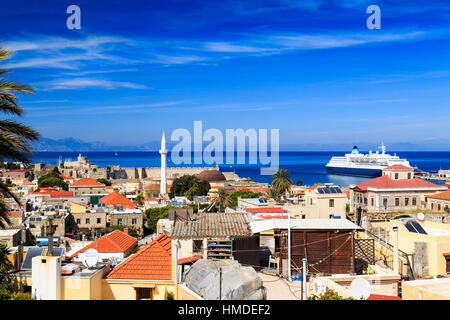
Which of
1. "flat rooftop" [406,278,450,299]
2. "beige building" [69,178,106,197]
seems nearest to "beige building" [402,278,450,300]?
"flat rooftop" [406,278,450,299]

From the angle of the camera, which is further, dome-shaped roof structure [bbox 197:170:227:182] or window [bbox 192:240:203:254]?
dome-shaped roof structure [bbox 197:170:227:182]

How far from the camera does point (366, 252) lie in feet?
42.9

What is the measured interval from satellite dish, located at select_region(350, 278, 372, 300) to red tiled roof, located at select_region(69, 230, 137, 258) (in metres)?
11.8

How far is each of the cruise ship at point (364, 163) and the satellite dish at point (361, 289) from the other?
10171 centimetres

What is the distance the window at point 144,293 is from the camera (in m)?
8.72

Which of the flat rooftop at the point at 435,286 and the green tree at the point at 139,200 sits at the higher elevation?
the flat rooftop at the point at 435,286

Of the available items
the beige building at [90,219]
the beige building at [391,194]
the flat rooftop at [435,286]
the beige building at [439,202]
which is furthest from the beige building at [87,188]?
the flat rooftop at [435,286]

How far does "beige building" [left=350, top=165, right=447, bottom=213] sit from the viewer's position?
1021 inches

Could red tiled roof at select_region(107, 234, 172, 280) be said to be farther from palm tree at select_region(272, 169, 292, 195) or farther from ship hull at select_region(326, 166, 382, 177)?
ship hull at select_region(326, 166, 382, 177)

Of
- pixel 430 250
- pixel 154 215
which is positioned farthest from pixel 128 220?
pixel 430 250

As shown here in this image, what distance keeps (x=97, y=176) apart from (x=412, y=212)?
7773 centimetres

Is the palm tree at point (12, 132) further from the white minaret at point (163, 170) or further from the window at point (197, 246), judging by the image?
the white minaret at point (163, 170)

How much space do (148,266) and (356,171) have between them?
12318 centimetres

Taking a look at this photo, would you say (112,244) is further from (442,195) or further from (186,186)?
(186,186)
